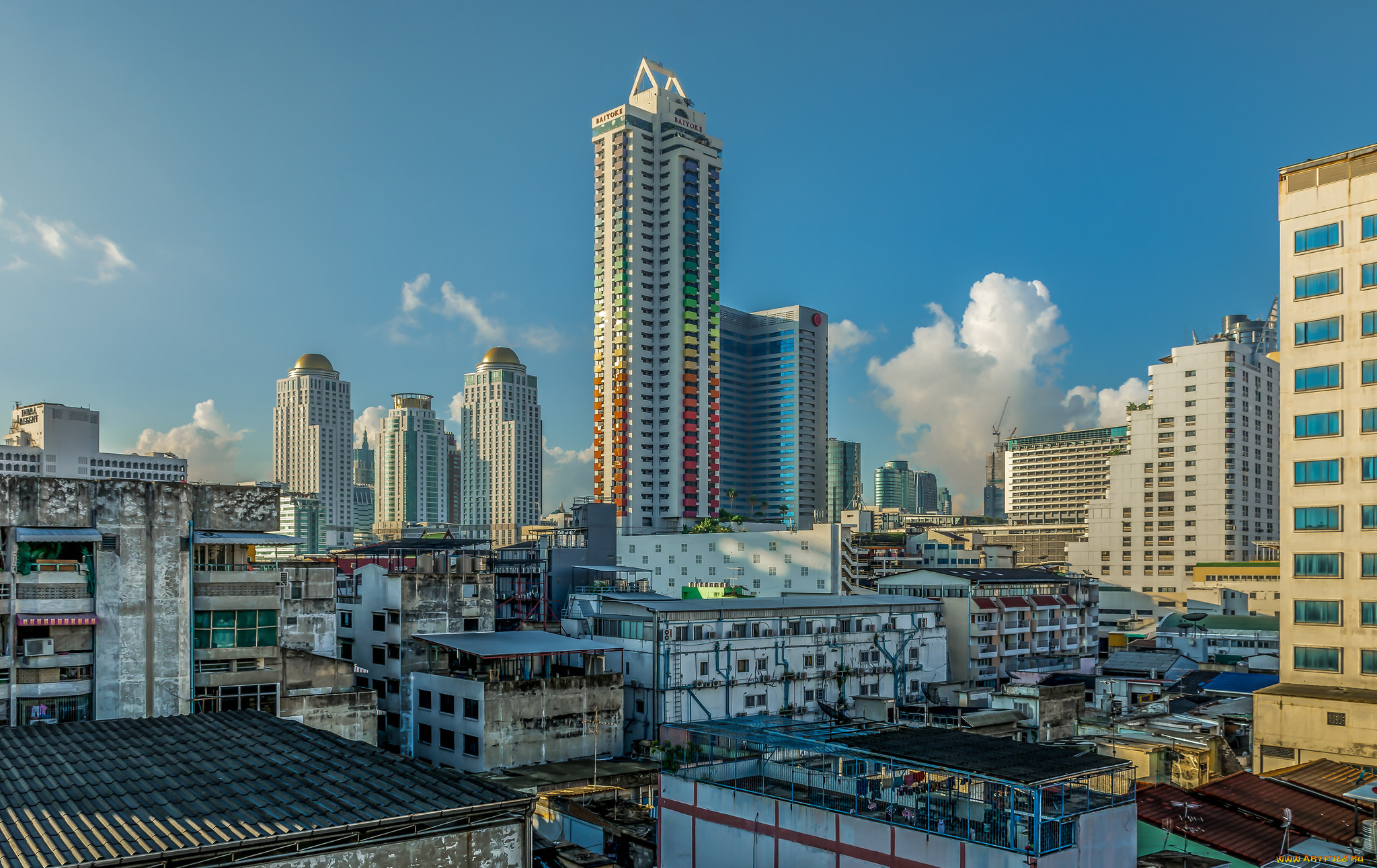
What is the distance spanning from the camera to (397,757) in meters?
23.1

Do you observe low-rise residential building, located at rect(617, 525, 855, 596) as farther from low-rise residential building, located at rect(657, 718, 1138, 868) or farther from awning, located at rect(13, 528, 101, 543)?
awning, located at rect(13, 528, 101, 543)

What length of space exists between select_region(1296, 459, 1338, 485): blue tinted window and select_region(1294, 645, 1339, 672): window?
8.04 meters

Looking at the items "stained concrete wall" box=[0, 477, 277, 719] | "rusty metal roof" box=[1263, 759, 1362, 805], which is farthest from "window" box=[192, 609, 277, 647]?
"rusty metal roof" box=[1263, 759, 1362, 805]

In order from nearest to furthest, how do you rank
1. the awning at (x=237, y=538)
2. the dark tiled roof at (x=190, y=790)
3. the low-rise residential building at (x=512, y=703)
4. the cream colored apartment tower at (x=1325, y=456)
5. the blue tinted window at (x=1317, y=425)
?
the dark tiled roof at (x=190, y=790), the awning at (x=237, y=538), the cream colored apartment tower at (x=1325, y=456), the blue tinted window at (x=1317, y=425), the low-rise residential building at (x=512, y=703)

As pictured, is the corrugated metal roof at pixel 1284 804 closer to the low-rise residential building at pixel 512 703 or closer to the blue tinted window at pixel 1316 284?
the blue tinted window at pixel 1316 284

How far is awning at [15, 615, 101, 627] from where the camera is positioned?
3694cm

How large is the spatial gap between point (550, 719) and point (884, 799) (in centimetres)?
2986

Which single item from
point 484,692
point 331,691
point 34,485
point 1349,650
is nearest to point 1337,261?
point 1349,650

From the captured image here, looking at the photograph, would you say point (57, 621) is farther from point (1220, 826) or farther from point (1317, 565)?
point (1317, 565)

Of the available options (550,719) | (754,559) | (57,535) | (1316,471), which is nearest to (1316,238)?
(1316,471)

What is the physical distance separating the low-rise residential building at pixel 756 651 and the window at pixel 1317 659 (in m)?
25.5

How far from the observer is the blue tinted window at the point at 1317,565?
158 feet

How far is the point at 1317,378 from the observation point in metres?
49.2

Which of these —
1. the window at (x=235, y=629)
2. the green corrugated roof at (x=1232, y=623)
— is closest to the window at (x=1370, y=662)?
the window at (x=235, y=629)
